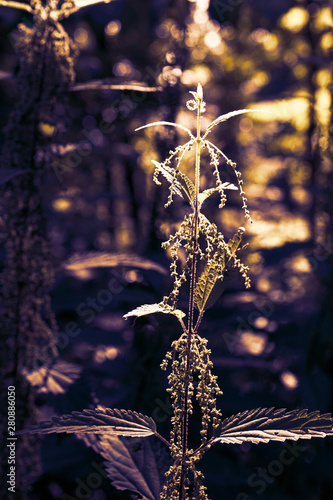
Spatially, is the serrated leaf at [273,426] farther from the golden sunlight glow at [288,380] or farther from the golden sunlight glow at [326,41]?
the golden sunlight glow at [326,41]

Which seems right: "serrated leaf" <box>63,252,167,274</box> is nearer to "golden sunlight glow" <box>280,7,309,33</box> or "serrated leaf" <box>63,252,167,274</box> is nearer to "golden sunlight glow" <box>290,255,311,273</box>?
"golden sunlight glow" <box>290,255,311,273</box>

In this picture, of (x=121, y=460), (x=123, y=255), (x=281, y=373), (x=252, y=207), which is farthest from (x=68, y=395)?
(x=252, y=207)

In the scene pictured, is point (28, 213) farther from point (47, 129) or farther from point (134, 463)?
point (134, 463)

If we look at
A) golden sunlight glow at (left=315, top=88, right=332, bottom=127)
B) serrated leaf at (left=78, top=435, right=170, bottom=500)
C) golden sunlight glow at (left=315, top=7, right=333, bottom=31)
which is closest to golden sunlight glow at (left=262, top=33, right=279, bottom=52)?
golden sunlight glow at (left=315, top=7, right=333, bottom=31)

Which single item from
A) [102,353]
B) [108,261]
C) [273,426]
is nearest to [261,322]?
[102,353]

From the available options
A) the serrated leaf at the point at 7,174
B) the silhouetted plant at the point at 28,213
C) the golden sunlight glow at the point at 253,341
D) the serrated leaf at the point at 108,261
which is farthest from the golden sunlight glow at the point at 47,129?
the golden sunlight glow at the point at 253,341

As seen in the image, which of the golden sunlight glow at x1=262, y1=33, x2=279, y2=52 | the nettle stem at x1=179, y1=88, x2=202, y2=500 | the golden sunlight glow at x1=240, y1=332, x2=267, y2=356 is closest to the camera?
the nettle stem at x1=179, y1=88, x2=202, y2=500
